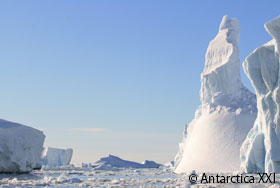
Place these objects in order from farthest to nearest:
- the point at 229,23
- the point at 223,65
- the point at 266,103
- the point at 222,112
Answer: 1. the point at 229,23
2. the point at 223,65
3. the point at 222,112
4. the point at 266,103

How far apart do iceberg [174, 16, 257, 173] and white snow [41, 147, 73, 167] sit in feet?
74.6

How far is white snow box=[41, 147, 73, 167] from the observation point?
57031mm

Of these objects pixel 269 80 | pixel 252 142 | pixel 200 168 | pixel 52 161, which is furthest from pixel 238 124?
pixel 52 161

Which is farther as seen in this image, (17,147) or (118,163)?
(118,163)

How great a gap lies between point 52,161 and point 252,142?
36357 millimetres

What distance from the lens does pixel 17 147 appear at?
1007 inches

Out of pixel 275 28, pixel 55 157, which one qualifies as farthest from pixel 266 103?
pixel 55 157

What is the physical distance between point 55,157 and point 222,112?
29.7m

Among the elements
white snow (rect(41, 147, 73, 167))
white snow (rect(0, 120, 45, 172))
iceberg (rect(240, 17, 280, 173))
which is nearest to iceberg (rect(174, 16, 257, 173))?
iceberg (rect(240, 17, 280, 173))

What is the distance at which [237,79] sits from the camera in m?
41.6

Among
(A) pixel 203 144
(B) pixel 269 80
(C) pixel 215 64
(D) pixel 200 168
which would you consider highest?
(C) pixel 215 64

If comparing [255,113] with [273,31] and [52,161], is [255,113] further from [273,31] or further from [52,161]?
[52,161]

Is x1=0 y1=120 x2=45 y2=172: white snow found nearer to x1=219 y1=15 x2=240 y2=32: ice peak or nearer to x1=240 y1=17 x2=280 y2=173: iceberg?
x1=240 y1=17 x2=280 y2=173: iceberg

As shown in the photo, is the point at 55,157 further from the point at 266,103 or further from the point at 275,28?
the point at 275,28
